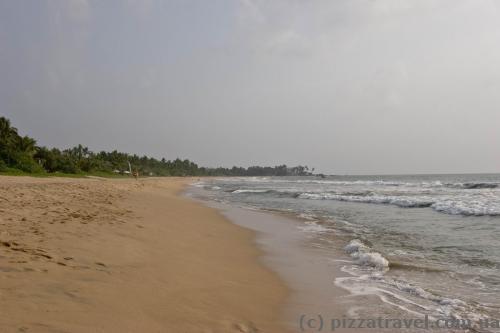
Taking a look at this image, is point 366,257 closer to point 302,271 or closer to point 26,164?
point 302,271

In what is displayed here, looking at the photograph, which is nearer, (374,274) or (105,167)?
(374,274)

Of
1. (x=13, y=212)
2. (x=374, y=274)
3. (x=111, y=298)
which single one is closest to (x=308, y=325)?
(x=111, y=298)

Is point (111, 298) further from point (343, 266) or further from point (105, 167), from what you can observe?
point (105, 167)

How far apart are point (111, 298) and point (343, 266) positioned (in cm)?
389

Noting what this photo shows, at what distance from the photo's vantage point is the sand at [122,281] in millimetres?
3039

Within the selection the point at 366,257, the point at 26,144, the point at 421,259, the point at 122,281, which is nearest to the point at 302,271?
the point at 366,257

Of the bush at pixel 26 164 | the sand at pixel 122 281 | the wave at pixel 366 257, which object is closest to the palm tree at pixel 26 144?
the bush at pixel 26 164

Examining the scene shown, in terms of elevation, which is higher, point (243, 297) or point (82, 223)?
point (82, 223)

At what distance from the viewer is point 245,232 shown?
9727 millimetres

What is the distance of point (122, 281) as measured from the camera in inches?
161

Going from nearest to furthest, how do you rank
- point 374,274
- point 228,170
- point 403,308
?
point 403,308 → point 374,274 → point 228,170

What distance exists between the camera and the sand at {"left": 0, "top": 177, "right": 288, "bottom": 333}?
3039mm

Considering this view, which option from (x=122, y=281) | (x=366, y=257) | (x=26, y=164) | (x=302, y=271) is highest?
(x=26, y=164)

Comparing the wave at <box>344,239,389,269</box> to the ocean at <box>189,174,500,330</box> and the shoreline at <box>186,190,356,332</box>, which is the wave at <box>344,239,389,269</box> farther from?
the shoreline at <box>186,190,356,332</box>
